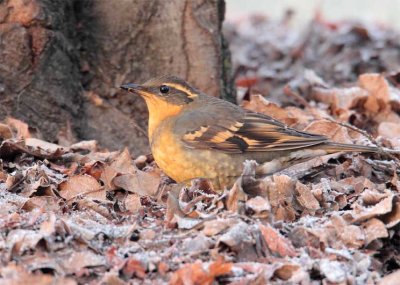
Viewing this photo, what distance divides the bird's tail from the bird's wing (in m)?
0.06

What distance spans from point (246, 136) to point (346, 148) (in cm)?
76

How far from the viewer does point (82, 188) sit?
19.6 ft

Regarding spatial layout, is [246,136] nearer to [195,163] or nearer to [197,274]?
[195,163]

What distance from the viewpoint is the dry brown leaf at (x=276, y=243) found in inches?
186

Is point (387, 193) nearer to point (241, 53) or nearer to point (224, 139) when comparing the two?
point (224, 139)

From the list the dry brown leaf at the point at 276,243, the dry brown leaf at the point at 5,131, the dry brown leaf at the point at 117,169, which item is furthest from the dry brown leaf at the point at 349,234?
the dry brown leaf at the point at 5,131

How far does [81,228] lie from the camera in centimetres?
480

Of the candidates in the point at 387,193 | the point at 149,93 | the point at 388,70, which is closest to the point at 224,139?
the point at 149,93

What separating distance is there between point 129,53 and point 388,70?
4162 millimetres

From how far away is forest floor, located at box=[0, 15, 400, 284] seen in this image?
14.7 feet

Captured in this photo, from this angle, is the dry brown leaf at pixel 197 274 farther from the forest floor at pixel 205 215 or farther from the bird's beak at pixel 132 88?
the bird's beak at pixel 132 88

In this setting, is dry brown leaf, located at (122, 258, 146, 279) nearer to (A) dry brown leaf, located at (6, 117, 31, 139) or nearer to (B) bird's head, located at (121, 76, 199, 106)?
(B) bird's head, located at (121, 76, 199, 106)

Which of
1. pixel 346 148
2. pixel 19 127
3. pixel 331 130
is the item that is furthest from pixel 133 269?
pixel 331 130

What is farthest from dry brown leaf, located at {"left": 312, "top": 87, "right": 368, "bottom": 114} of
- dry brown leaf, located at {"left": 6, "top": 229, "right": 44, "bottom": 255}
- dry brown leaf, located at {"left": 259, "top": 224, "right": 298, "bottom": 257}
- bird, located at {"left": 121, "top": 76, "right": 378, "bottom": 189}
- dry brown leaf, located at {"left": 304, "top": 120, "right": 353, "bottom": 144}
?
dry brown leaf, located at {"left": 6, "top": 229, "right": 44, "bottom": 255}
